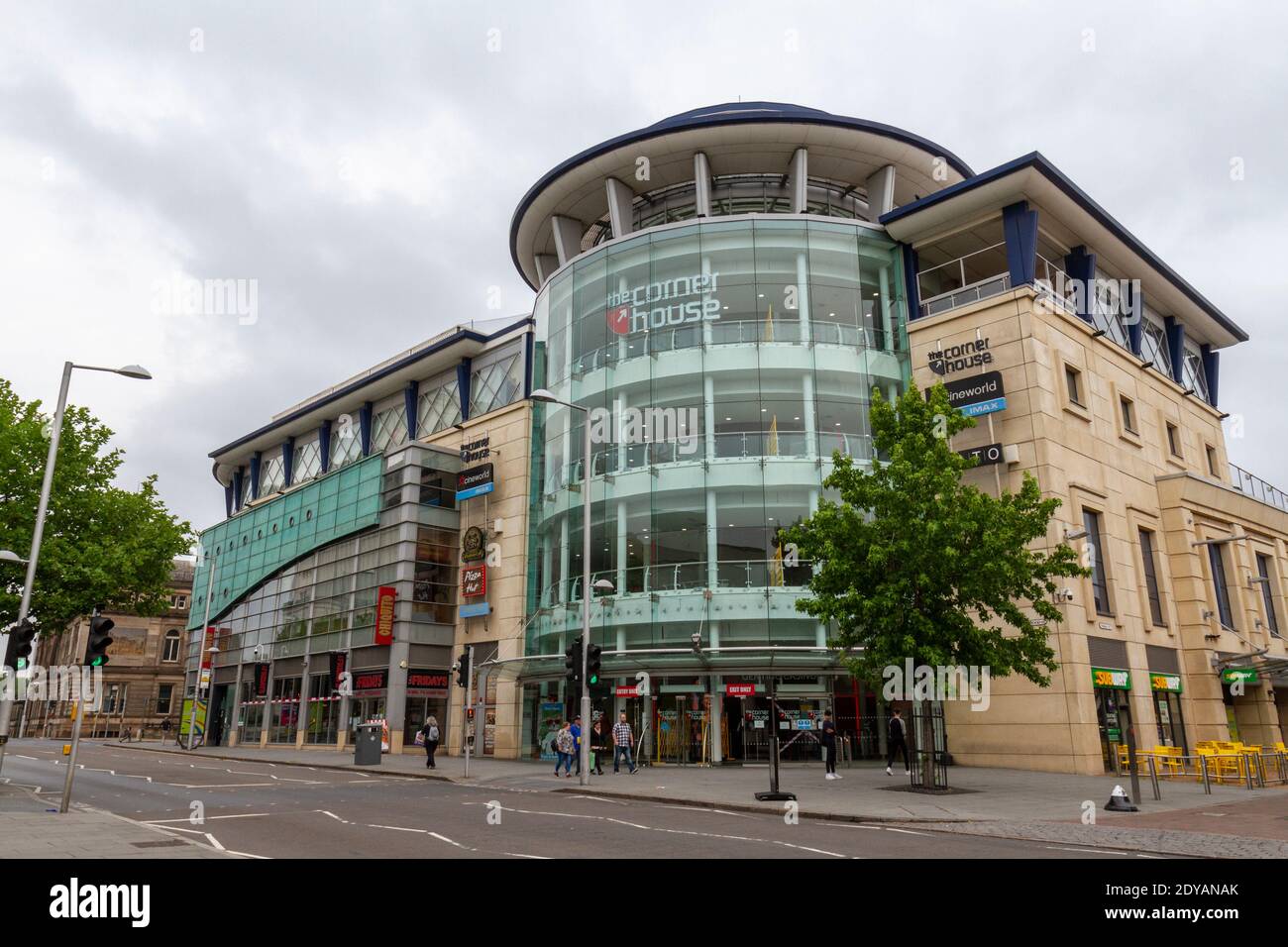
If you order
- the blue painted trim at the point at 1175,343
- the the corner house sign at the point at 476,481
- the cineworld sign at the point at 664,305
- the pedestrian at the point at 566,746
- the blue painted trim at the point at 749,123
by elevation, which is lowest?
the pedestrian at the point at 566,746

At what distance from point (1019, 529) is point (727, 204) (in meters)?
23.1

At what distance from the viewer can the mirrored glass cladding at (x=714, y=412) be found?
31.4m

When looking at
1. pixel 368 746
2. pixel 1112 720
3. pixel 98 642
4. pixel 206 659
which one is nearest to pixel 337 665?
pixel 368 746

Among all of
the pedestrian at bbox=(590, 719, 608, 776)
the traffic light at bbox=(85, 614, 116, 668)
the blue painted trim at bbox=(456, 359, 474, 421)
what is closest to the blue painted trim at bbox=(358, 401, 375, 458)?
the blue painted trim at bbox=(456, 359, 474, 421)

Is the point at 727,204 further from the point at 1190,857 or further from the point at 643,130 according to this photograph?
the point at 1190,857

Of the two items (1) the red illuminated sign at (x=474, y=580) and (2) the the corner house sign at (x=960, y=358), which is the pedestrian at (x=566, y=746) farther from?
(2) the the corner house sign at (x=960, y=358)

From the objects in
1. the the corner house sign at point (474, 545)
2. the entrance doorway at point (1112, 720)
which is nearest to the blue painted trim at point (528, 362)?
the the corner house sign at point (474, 545)

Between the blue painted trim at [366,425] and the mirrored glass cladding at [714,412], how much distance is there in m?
19.4

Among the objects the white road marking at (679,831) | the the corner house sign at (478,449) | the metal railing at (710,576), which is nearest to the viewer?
the white road marking at (679,831)

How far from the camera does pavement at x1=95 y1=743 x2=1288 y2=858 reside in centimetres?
1340

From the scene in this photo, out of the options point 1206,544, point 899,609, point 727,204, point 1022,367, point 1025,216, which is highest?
point 727,204

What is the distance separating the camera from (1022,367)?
99.7 ft

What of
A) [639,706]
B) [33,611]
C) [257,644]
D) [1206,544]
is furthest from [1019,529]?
[257,644]

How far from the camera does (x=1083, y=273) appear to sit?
35469 millimetres
